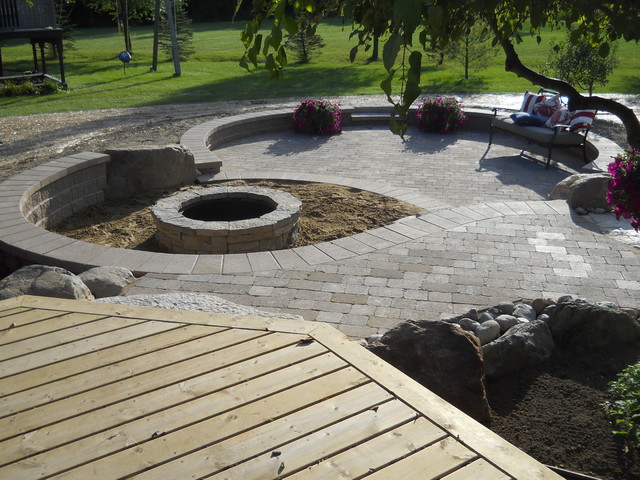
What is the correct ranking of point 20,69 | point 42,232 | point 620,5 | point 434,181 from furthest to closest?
point 20,69 → point 434,181 → point 42,232 → point 620,5

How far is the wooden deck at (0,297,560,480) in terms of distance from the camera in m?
2.27

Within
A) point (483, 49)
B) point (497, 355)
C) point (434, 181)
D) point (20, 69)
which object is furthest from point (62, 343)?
point (20, 69)

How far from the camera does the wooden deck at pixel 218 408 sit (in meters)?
2.27

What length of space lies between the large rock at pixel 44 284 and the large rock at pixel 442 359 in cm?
252

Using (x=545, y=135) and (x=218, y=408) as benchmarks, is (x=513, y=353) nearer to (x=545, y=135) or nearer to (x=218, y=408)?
(x=218, y=408)

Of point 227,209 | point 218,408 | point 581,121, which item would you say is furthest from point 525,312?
point 581,121

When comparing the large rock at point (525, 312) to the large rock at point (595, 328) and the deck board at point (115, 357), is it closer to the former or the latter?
the large rock at point (595, 328)

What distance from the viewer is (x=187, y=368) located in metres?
2.92

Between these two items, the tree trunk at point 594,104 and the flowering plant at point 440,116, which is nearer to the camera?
the tree trunk at point 594,104

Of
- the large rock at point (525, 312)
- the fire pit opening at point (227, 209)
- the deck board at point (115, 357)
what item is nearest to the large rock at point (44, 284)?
the deck board at point (115, 357)

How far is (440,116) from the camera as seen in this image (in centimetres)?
1255

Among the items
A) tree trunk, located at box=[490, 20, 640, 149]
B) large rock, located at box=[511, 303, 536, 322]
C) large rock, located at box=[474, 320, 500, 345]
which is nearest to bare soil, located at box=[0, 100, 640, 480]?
large rock, located at box=[474, 320, 500, 345]

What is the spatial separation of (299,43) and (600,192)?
68.6 feet

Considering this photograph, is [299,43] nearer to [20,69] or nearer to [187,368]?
[20,69]
